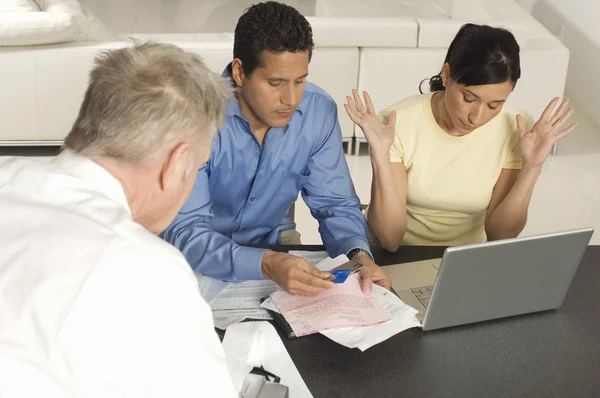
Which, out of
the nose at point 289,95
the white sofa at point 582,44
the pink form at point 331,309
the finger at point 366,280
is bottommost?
the white sofa at point 582,44

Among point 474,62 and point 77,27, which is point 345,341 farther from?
point 77,27

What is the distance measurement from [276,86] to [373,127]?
328 mm

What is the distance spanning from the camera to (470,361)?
174 cm

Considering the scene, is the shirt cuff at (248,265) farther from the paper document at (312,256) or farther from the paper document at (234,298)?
the paper document at (312,256)

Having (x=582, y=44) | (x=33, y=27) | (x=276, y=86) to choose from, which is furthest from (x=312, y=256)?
(x=582, y=44)

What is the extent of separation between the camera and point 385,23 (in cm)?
409

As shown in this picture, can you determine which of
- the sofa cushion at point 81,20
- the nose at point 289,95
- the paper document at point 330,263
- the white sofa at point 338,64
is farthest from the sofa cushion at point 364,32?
the paper document at point 330,263

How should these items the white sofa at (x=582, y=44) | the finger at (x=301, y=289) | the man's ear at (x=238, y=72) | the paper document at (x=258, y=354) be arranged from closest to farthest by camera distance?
the paper document at (x=258, y=354), the finger at (x=301, y=289), the man's ear at (x=238, y=72), the white sofa at (x=582, y=44)

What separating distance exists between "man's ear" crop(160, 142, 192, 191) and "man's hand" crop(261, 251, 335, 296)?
2.01 ft

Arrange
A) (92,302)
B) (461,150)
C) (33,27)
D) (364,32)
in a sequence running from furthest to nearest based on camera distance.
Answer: (364,32)
(33,27)
(461,150)
(92,302)

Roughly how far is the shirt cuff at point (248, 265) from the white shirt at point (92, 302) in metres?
0.76

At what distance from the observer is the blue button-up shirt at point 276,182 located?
2.22 metres

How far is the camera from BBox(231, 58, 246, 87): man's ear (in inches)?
86.0

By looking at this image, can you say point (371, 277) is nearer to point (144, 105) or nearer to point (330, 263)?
point (330, 263)
